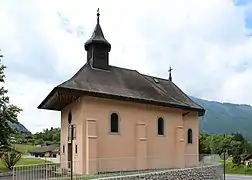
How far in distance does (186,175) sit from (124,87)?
23.2ft

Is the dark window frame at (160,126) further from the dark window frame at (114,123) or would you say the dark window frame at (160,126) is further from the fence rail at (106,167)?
the dark window frame at (114,123)

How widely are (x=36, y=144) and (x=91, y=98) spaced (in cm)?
6453

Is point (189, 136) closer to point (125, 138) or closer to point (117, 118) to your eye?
point (125, 138)

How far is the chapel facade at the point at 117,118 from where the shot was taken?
74.3ft

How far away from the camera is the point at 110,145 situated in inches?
926

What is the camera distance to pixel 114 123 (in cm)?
2409

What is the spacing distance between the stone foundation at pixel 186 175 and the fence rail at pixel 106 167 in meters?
0.84

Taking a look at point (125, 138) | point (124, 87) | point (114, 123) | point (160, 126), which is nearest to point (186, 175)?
point (160, 126)

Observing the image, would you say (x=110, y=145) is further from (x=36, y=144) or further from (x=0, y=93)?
(x=36, y=144)

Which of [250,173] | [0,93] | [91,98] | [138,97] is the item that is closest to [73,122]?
[91,98]

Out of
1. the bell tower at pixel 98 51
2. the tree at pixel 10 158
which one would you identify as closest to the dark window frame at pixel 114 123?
the bell tower at pixel 98 51

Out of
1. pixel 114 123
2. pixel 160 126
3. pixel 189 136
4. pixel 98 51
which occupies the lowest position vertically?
pixel 189 136

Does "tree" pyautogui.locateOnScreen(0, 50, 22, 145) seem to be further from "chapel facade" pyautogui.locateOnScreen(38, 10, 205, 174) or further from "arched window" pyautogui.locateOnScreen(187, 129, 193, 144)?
"arched window" pyautogui.locateOnScreen(187, 129, 193, 144)

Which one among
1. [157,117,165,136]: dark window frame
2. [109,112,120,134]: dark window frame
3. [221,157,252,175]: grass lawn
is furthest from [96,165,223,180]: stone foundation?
[221,157,252,175]: grass lawn
